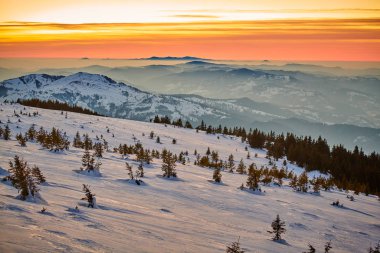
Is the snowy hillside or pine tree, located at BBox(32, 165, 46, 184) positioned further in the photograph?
pine tree, located at BBox(32, 165, 46, 184)

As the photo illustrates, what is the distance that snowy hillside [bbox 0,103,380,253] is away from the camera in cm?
662

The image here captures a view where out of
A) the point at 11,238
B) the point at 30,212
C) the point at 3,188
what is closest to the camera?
the point at 11,238

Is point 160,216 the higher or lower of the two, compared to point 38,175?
lower

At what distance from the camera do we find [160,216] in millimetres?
9859

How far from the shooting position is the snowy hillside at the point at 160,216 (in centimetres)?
662

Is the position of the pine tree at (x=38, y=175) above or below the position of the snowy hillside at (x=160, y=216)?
above

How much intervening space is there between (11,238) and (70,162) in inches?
423

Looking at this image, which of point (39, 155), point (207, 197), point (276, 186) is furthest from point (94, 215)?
point (276, 186)

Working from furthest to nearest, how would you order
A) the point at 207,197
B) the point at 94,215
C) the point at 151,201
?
the point at 207,197, the point at 151,201, the point at 94,215

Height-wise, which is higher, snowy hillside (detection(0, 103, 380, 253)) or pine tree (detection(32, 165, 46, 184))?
pine tree (detection(32, 165, 46, 184))

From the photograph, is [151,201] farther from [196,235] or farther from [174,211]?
[196,235]

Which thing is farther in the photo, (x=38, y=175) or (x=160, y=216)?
(x=38, y=175)

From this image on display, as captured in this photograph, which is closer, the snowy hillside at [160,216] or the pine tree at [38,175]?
the snowy hillside at [160,216]

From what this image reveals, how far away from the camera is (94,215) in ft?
27.4
